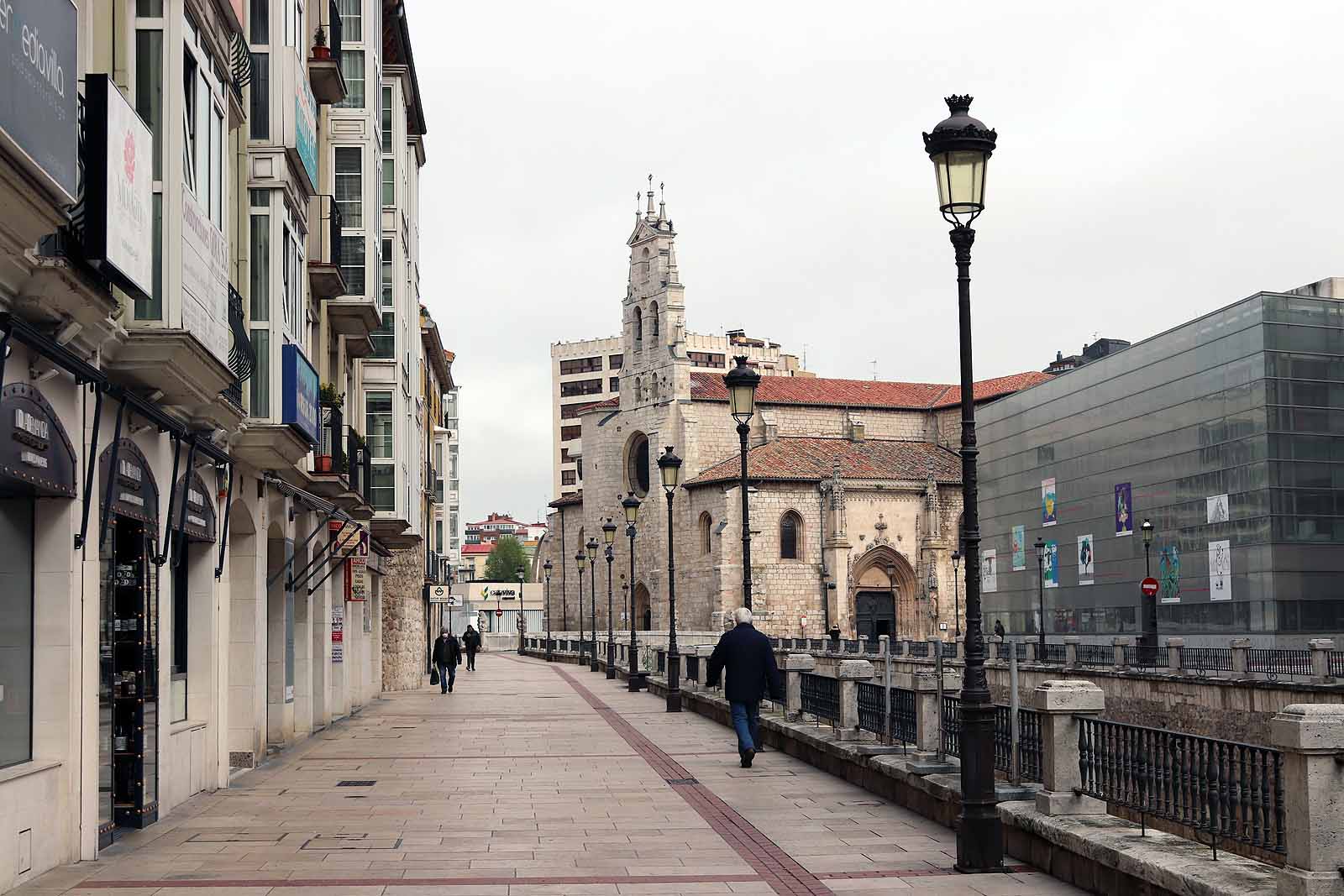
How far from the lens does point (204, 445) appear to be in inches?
564

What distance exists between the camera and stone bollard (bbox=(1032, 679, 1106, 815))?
33.9 feet

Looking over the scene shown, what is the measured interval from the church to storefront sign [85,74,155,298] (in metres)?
69.1

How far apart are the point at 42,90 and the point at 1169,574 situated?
47.8 metres

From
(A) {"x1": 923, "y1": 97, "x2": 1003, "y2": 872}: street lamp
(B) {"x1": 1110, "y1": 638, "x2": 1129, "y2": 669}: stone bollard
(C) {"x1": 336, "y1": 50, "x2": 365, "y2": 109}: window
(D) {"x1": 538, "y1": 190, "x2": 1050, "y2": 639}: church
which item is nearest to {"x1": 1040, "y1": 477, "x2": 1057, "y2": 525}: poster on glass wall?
A: (D) {"x1": 538, "y1": 190, "x2": 1050, "y2": 639}: church

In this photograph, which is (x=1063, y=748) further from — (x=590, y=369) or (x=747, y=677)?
(x=590, y=369)

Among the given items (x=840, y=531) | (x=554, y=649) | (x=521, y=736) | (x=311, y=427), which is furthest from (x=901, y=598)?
(x=311, y=427)

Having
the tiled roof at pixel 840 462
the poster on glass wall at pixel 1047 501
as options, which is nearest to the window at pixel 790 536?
the tiled roof at pixel 840 462

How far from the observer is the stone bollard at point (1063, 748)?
→ 10.3m

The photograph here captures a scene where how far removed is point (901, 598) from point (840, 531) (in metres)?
5.65

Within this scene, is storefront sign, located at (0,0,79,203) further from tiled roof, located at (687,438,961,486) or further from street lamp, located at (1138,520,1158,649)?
tiled roof, located at (687,438,961,486)

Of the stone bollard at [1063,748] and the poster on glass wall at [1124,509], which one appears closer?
the stone bollard at [1063,748]

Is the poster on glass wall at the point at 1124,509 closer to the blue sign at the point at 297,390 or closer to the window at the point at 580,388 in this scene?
the blue sign at the point at 297,390

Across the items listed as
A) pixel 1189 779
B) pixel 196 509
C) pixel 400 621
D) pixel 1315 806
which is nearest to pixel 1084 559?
pixel 400 621

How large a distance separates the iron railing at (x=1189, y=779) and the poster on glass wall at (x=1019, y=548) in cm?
5558
